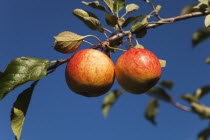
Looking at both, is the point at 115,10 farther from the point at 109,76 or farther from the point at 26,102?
the point at 26,102

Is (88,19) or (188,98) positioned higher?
(88,19)

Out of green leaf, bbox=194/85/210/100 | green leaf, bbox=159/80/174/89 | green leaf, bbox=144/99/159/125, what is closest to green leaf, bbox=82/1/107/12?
green leaf, bbox=159/80/174/89

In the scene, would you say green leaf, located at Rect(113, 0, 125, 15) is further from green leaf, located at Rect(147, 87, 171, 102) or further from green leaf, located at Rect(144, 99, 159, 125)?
green leaf, located at Rect(144, 99, 159, 125)

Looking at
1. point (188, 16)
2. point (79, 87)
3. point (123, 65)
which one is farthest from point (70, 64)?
point (188, 16)

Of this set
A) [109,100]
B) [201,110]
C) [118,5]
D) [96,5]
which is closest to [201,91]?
[201,110]

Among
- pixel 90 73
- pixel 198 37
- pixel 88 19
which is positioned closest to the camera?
pixel 90 73

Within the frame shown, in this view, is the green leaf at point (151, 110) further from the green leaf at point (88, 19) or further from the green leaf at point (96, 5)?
the green leaf at point (88, 19)

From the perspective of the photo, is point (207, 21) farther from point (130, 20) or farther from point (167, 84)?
point (167, 84)
